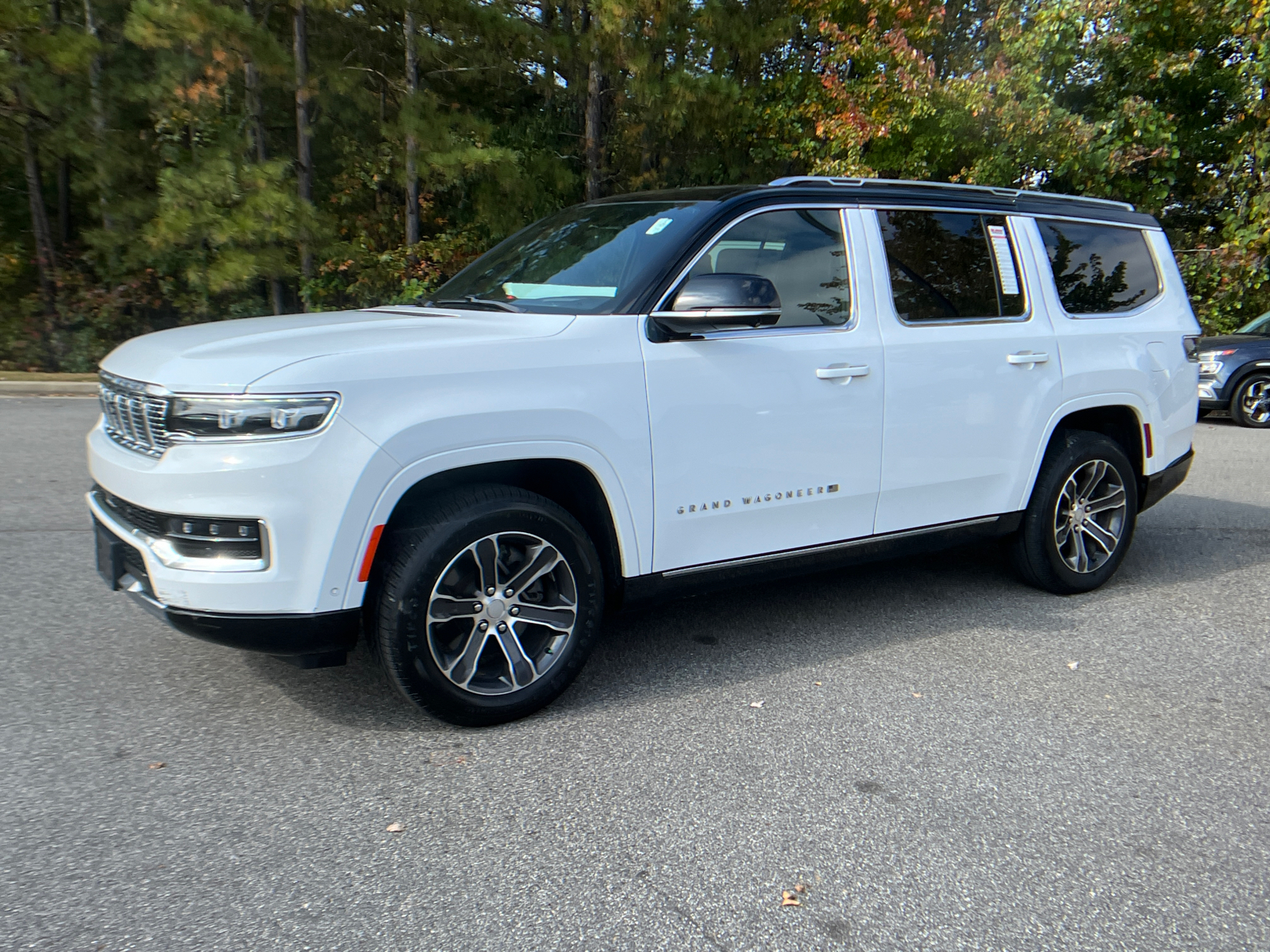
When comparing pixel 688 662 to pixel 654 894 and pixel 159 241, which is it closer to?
pixel 654 894

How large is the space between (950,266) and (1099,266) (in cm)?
118

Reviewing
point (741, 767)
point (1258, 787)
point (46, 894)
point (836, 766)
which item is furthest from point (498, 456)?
point (1258, 787)

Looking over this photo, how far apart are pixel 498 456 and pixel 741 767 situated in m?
1.33

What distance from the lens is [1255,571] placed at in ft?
19.6

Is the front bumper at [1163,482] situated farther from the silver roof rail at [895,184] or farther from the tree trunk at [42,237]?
the tree trunk at [42,237]

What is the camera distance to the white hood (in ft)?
10.6

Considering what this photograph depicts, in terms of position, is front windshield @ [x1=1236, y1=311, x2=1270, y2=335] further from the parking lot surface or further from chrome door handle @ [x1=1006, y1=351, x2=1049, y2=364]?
chrome door handle @ [x1=1006, y1=351, x2=1049, y2=364]

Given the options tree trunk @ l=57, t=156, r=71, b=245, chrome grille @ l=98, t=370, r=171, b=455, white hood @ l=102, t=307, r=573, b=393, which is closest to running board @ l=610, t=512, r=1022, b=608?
white hood @ l=102, t=307, r=573, b=393

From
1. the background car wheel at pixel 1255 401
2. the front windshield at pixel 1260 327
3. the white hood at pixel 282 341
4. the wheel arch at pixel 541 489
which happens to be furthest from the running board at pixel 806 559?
the front windshield at pixel 1260 327

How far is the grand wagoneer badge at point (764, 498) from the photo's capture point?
3.93 m

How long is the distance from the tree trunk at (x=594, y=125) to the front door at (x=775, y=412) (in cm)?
1308

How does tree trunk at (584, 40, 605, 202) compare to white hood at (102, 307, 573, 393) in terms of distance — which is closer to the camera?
white hood at (102, 307, 573, 393)

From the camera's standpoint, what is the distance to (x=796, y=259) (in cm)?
427

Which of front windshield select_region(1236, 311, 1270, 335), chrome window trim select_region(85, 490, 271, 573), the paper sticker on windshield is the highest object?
the paper sticker on windshield
